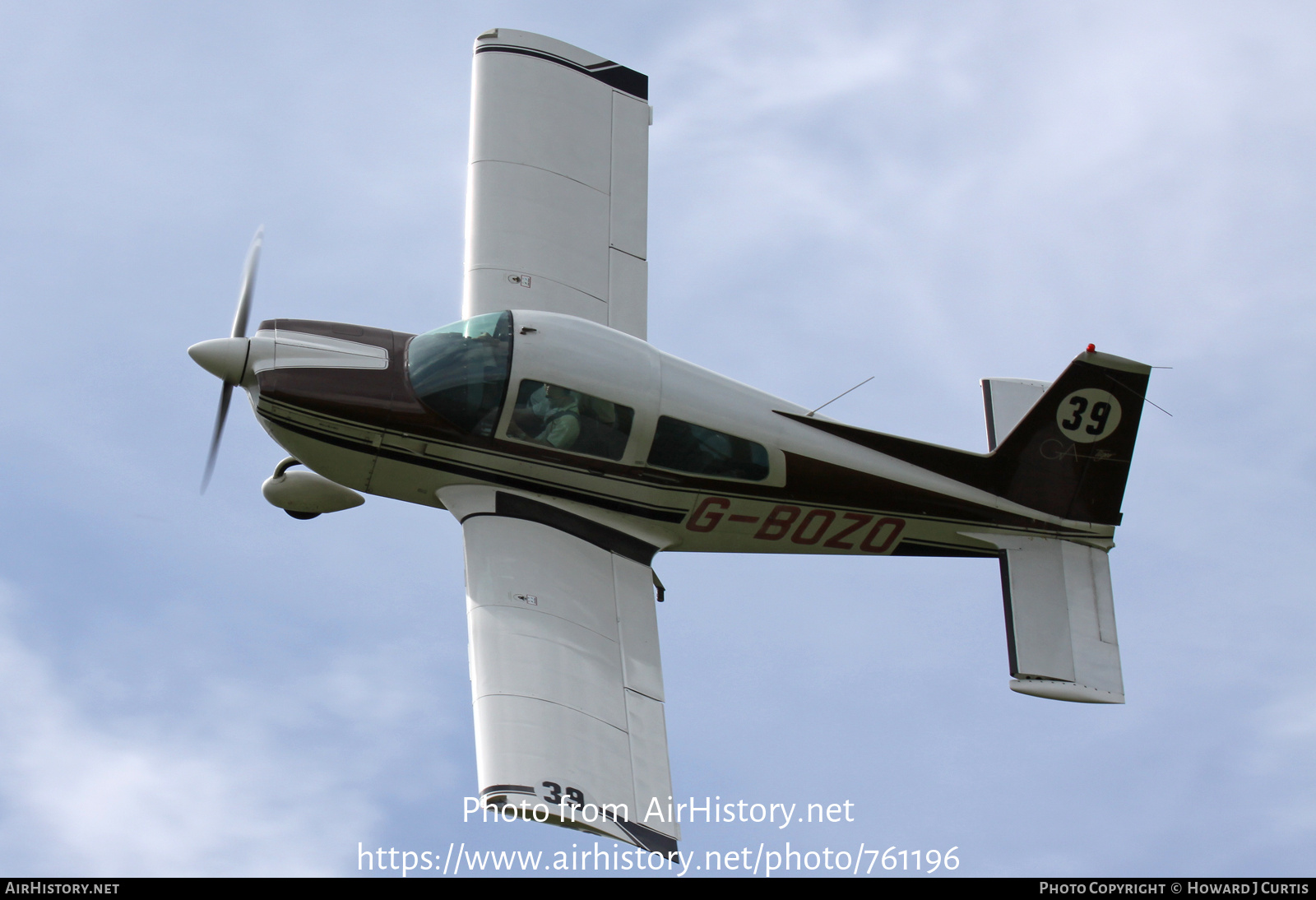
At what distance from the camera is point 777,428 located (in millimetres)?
13164

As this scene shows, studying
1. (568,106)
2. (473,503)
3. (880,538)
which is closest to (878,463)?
(880,538)

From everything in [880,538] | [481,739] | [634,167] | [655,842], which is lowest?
[655,842]

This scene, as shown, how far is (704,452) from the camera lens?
13.0 meters

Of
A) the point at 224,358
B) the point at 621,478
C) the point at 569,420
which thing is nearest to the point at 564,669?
the point at 621,478

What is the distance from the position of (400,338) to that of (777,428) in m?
3.57

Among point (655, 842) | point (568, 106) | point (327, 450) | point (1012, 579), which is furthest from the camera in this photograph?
point (568, 106)

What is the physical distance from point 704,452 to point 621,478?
80 cm

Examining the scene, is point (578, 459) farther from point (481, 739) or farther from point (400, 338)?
Answer: point (481, 739)

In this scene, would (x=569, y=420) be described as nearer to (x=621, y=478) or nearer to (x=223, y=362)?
(x=621, y=478)

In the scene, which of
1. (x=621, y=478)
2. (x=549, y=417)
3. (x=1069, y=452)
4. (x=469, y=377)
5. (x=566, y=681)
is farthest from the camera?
(x=1069, y=452)

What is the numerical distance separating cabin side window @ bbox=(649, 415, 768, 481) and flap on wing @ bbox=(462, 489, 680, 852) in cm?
102

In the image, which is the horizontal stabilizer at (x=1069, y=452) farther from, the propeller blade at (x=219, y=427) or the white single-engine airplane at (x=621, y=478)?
the propeller blade at (x=219, y=427)

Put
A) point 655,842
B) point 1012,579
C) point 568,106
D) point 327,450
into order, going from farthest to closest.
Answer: point 568,106 < point 1012,579 < point 327,450 < point 655,842

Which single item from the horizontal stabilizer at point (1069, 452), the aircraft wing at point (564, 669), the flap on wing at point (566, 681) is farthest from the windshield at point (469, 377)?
the horizontal stabilizer at point (1069, 452)
